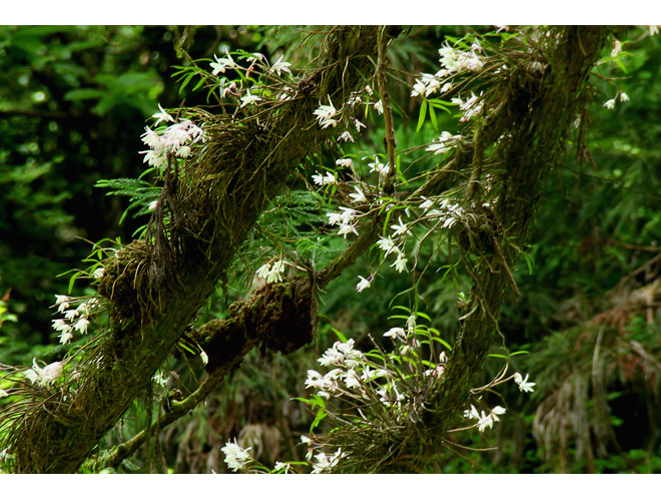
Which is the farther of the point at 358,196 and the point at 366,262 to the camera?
the point at 366,262

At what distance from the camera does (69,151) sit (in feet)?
10.5

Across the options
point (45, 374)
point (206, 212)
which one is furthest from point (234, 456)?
point (206, 212)

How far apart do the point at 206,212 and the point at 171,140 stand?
110mm

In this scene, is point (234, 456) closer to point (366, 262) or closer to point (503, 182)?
point (503, 182)

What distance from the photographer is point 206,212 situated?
2.97 ft

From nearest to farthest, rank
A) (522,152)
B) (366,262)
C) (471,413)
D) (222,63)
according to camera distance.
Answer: (522,152)
(222,63)
(471,413)
(366,262)

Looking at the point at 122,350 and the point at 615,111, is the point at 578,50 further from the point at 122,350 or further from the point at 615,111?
the point at 615,111

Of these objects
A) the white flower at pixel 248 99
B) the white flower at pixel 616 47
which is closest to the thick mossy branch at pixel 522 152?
the white flower at pixel 616 47

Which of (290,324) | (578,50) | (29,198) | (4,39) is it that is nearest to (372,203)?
(290,324)

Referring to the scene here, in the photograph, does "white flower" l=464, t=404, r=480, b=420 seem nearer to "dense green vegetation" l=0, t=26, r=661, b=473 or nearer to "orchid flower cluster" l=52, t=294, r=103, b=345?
"dense green vegetation" l=0, t=26, r=661, b=473

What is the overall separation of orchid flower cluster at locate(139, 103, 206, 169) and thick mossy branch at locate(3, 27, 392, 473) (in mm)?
21

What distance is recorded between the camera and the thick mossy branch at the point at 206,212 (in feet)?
2.93

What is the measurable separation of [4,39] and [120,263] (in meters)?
1.01
